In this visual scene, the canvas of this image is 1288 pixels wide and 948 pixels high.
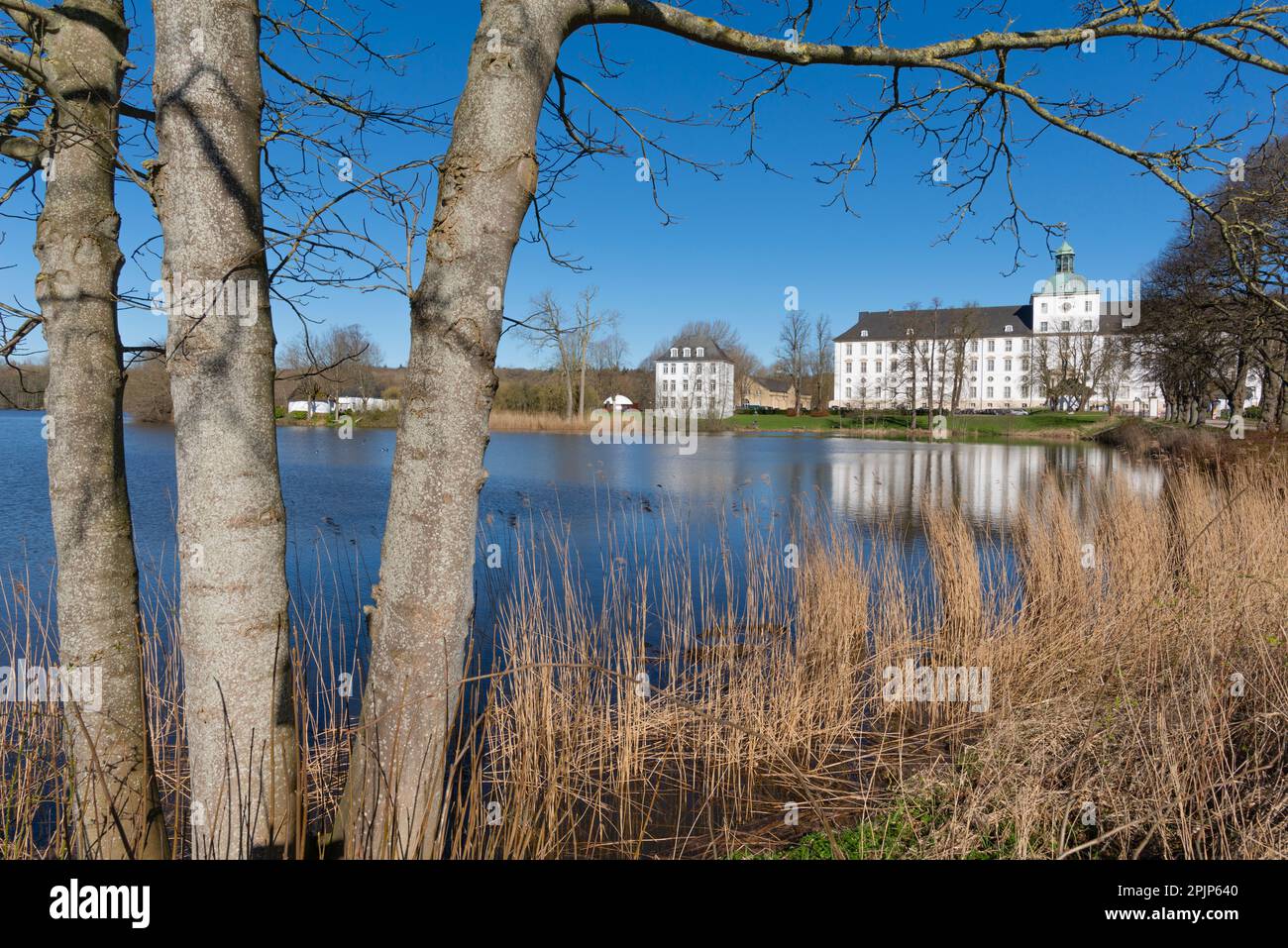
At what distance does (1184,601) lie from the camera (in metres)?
5.01

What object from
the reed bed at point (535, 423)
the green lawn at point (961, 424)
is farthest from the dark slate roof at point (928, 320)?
the reed bed at point (535, 423)

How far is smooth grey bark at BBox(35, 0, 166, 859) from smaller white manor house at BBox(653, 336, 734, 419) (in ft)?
168

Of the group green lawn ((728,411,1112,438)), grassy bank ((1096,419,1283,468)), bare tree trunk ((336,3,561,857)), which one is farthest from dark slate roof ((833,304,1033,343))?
bare tree trunk ((336,3,561,857))

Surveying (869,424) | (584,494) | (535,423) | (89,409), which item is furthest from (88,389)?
(869,424)

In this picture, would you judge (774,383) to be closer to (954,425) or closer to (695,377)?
(695,377)

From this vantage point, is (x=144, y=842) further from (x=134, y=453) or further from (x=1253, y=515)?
(x=134, y=453)

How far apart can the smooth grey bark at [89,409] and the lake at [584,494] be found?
1922 millimetres

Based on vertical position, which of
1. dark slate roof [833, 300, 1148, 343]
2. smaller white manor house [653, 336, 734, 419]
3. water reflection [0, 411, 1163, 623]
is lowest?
water reflection [0, 411, 1163, 623]

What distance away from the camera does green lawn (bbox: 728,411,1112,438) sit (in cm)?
4522

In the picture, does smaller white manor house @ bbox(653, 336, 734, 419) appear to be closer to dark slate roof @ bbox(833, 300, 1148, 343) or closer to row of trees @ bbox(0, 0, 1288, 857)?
dark slate roof @ bbox(833, 300, 1148, 343)

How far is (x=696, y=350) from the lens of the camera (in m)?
70.2

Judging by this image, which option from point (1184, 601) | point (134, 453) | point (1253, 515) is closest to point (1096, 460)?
point (1253, 515)

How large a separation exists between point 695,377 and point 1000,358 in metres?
38.3
